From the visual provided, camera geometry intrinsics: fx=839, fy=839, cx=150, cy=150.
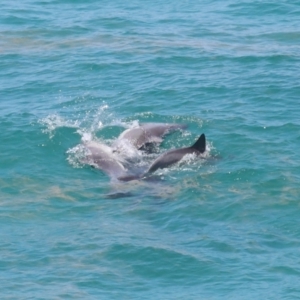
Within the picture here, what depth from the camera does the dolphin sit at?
18.6m

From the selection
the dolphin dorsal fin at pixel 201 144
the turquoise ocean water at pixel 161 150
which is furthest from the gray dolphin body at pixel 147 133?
the dolphin dorsal fin at pixel 201 144

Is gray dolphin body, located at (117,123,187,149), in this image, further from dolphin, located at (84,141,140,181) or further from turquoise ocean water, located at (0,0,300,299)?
dolphin, located at (84,141,140,181)

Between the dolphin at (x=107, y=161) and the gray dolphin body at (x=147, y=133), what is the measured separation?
0.60 m

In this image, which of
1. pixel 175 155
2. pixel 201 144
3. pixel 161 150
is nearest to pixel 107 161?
pixel 161 150

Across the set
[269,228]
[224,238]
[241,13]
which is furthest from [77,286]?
[241,13]

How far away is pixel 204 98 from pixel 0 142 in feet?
18.8

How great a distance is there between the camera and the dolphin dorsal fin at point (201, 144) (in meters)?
18.5

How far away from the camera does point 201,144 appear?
1864 centimetres

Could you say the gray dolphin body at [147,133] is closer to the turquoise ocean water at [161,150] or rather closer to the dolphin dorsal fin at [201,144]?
the turquoise ocean water at [161,150]

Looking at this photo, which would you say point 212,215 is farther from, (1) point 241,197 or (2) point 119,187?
(2) point 119,187

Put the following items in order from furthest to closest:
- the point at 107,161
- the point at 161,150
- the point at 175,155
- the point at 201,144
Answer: the point at 161,150, the point at 107,161, the point at 175,155, the point at 201,144

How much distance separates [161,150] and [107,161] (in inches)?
59.9

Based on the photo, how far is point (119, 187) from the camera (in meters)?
18.0

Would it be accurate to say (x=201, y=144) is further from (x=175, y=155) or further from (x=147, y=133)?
(x=147, y=133)
